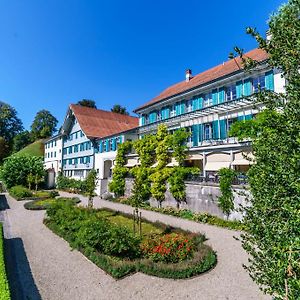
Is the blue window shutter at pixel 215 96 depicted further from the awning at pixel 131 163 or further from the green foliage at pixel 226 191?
the awning at pixel 131 163

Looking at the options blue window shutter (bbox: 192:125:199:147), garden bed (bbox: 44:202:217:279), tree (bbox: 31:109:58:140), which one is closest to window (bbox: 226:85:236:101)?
blue window shutter (bbox: 192:125:199:147)

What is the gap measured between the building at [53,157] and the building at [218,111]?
111ft

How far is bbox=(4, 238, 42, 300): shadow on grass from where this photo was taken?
8.98m

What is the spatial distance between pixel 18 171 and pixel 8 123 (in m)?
54.2

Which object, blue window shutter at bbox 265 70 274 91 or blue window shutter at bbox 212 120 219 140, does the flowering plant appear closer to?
blue window shutter at bbox 212 120 219 140

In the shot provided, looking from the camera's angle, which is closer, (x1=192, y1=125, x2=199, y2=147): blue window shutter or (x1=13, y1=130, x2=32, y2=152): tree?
(x1=192, y1=125, x2=199, y2=147): blue window shutter

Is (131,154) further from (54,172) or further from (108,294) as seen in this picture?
(54,172)

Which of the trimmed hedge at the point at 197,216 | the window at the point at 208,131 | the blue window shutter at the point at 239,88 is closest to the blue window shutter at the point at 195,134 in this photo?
the window at the point at 208,131

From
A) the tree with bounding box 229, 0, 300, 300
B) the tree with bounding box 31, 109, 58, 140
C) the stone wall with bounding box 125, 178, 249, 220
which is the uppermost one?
the tree with bounding box 31, 109, 58, 140

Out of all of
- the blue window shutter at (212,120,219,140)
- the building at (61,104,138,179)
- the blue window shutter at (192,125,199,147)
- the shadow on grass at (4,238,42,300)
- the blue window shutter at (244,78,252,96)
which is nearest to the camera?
the shadow on grass at (4,238,42,300)

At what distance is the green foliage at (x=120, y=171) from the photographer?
109 ft

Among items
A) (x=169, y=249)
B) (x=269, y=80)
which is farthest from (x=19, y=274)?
(x=269, y=80)

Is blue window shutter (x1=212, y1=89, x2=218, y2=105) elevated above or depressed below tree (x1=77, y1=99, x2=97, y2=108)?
below

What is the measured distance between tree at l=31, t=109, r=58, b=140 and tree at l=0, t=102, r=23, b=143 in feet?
17.7
